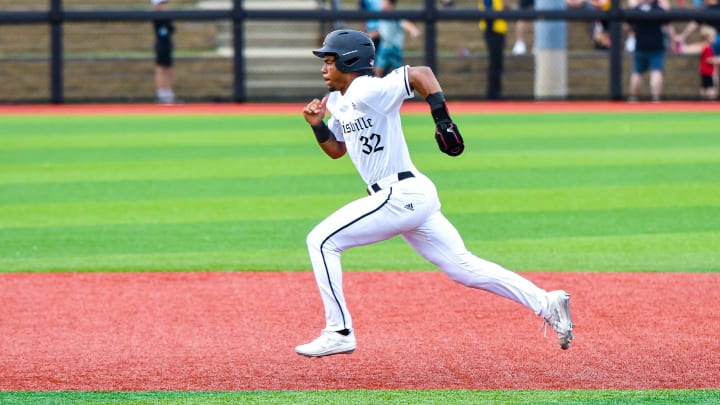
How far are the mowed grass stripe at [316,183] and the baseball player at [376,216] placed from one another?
243 inches

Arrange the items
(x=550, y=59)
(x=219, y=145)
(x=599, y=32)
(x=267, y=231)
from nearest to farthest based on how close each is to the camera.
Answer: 1. (x=267, y=231)
2. (x=219, y=145)
3. (x=550, y=59)
4. (x=599, y=32)

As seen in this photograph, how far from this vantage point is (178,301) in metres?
7.73

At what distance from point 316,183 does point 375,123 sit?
6.98 m

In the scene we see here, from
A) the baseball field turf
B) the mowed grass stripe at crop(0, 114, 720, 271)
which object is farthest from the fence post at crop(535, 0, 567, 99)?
the baseball field turf

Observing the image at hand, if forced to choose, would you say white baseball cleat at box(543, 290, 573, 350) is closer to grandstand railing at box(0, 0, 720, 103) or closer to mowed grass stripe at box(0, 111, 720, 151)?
mowed grass stripe at box(0, 111, 720, 151)

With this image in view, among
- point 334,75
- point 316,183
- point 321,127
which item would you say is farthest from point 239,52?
point 334,75

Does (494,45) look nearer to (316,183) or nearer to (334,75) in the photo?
(316,183)

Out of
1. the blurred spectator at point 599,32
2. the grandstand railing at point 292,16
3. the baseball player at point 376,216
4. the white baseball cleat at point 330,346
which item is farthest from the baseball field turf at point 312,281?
the blurred spectator at point 599,32

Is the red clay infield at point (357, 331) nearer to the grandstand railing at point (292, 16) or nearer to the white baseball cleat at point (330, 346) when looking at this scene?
the white baseball cleat at point (330, 346)

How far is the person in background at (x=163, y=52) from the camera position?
69.2 ft

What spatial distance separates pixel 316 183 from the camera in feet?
41.7

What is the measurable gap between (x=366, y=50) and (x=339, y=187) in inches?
258

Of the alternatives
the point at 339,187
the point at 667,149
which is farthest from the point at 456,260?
the point at 667,149

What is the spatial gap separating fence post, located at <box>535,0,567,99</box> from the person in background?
6.56 meters
